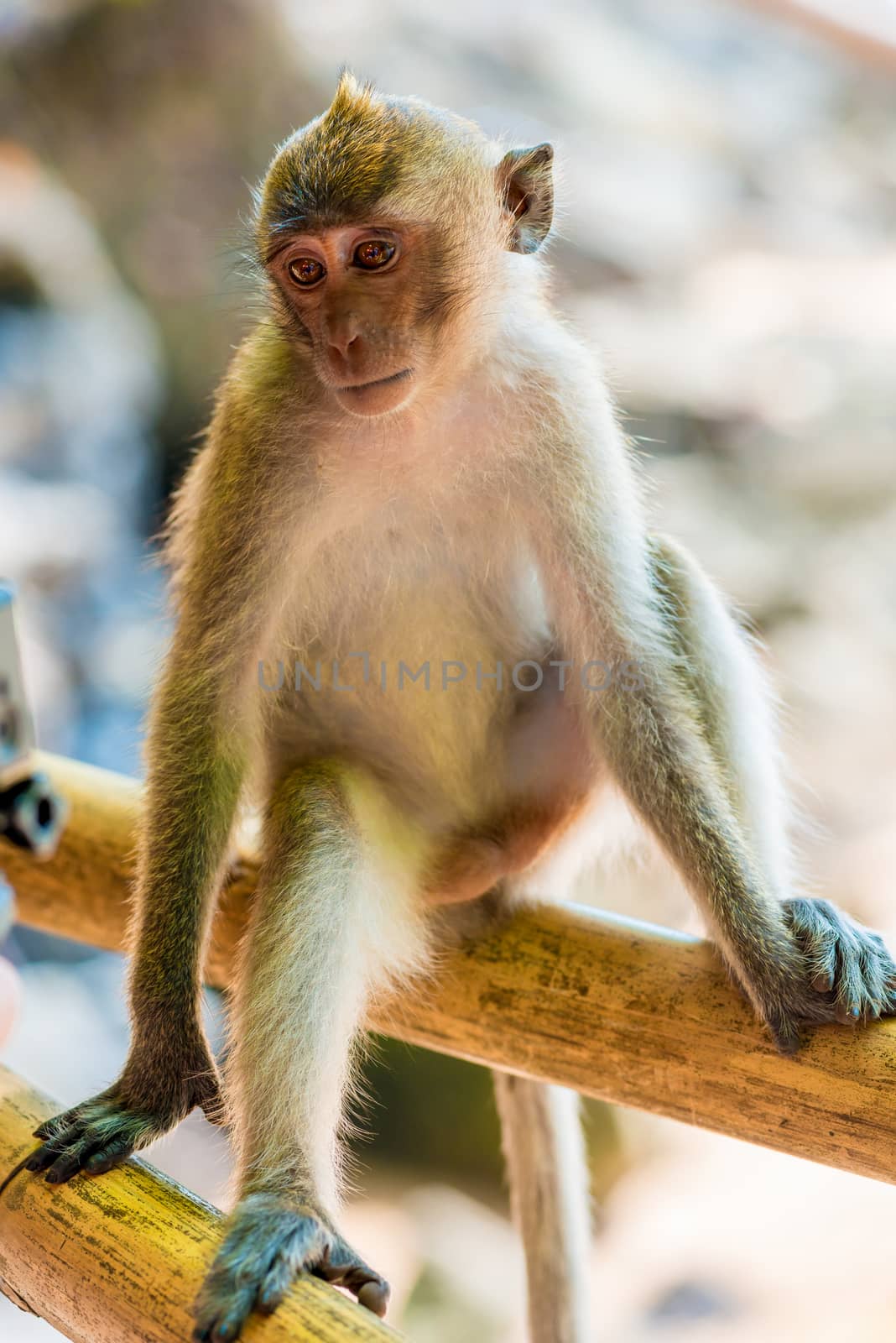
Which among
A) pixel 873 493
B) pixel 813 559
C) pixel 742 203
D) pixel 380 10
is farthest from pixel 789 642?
pixel 380 10

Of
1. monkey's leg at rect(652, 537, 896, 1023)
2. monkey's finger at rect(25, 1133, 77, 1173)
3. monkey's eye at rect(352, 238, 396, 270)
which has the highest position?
monkey's eye at rect(352, 238, 396, 270)

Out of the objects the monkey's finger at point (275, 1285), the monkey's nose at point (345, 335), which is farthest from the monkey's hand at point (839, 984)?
the monkey's nose at point (345, 335)

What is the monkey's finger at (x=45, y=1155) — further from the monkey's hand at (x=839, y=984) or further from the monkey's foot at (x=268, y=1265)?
the monkey's hand at (x=839, y=984)

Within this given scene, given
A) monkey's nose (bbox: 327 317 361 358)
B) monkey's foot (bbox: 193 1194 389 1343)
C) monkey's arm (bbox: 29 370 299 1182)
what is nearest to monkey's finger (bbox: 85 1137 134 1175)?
monkey's arm (bbox: 29 370 299 1182)

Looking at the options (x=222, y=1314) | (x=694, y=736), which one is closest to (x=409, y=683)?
(x=694, y=736)

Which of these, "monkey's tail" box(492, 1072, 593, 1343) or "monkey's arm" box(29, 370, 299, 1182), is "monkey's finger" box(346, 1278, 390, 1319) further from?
"monkey's tail" box(492, 1072, 593, 1343)

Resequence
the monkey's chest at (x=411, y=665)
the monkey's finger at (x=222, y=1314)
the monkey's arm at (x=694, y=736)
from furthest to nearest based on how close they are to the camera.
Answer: the monkey's chest at (x=411, y=665) < the monkey's arm at (x=694, y=736) < the monkey's finger at (x=222, y=1314)
